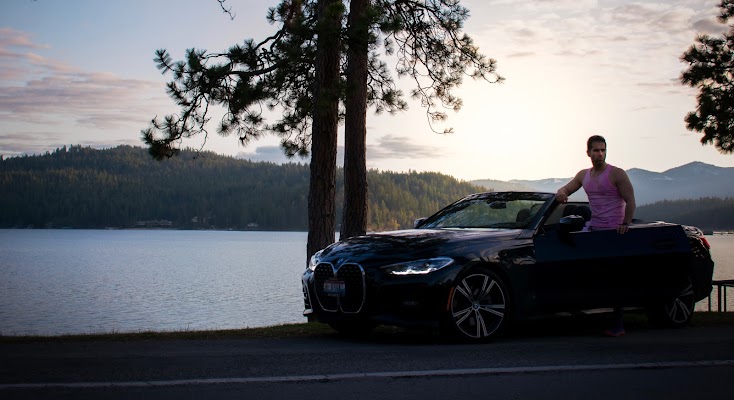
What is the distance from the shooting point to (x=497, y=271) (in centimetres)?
845

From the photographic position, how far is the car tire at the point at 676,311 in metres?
9.83

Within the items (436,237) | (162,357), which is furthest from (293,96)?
(162,357)

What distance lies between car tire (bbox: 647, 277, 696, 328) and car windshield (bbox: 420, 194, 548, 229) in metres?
1.98

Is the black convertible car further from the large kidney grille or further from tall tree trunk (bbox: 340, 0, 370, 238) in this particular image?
tall tree trunk (bbox: 340, 0, 370, 238)

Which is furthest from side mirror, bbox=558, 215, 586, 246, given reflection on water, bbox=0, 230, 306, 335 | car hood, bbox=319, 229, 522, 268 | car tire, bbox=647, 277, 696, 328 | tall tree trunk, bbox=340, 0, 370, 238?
reflection on water, bbox=0, 230, 306, 335

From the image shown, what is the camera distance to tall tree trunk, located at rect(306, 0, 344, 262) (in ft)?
43.9

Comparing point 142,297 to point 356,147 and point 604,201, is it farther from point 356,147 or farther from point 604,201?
point 604,201

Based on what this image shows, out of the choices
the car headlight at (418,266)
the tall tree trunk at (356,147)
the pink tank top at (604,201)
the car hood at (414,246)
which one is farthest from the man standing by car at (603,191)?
the tall tree trunk at (356,147)

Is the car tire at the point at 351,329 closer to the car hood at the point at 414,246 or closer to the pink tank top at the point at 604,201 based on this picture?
the car hood at the point at 414,246

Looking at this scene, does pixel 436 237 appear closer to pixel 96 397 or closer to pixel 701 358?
pixel 701 358

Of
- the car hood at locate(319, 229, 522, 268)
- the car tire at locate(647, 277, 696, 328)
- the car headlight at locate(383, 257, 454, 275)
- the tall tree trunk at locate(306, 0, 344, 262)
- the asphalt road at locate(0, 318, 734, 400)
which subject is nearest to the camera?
the asphalt road at locate(0, 318, 734, 400)

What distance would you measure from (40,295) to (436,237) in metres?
42.0

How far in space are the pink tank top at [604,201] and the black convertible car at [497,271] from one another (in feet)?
0.44

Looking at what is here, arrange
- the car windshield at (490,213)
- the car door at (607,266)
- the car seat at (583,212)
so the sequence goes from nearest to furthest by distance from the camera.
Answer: the car door at (607,266)
the car windshield at (490,213)
the car seat at (583,212)
